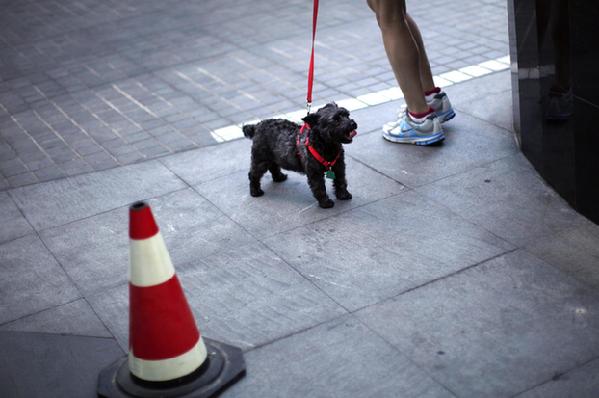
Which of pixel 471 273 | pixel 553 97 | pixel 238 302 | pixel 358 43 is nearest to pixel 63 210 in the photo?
pixel 238 302

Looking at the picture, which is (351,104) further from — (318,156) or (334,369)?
(334,369)

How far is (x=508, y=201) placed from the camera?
19.1ft

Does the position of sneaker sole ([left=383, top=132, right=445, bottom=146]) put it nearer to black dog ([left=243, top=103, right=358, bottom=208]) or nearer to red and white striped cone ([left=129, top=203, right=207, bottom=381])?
black dog ([left=243, top=103, right=358, bottom=208])

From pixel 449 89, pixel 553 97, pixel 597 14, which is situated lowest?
pixel 449 89

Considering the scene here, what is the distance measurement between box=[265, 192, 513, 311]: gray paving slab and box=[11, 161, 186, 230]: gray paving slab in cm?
145

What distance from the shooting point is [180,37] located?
34.7 feet

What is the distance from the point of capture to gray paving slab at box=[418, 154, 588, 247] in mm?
5449

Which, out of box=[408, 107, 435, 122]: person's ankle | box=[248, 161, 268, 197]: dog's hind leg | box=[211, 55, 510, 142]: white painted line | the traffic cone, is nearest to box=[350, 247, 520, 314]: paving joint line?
the traffic cone

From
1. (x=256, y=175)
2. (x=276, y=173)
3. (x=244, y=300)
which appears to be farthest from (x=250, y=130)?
(x=244, y=300)

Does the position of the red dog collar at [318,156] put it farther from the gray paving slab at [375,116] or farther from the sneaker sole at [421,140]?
the gray paving slab at [375,116]

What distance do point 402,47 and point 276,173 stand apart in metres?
1.40

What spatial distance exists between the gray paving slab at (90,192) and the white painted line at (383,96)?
827 millimetres

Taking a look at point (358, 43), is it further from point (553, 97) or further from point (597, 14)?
point (597, 14)

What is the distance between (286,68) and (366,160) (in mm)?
2726
